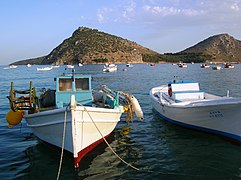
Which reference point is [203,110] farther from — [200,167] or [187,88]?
[187,88]

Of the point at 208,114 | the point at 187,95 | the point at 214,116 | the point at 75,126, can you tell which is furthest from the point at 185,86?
the point at 75,126

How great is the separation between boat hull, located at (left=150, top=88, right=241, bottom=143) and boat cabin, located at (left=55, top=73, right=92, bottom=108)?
182 inches

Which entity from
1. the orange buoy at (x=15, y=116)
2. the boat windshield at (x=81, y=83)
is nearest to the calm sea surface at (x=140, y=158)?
the orange buoy at (x=15, y=116)

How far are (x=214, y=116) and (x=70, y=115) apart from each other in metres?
6.75

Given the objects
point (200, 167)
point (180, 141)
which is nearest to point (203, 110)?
point (180, 141)

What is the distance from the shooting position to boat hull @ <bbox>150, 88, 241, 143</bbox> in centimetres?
1146

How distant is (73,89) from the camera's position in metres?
12.8

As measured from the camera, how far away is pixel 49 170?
9695 millimetres

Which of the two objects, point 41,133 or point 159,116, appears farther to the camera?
point 159,116

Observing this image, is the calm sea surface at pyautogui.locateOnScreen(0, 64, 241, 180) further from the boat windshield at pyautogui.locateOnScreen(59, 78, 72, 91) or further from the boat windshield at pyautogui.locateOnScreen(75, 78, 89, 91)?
the boat windshield at pyautogui.locateOnScreen(75, 78, 89, 91)

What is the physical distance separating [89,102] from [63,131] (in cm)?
309

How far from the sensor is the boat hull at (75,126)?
30.9ft

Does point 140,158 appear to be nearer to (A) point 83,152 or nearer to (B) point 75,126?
(A) point 83,152

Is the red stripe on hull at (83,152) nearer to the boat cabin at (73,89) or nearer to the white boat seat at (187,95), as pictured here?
the boat cabin at (73,89)
